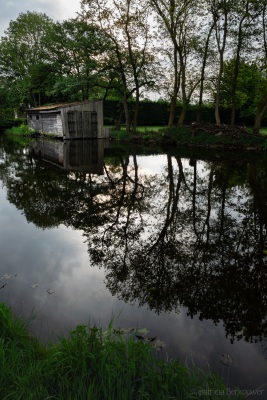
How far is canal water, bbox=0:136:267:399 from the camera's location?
10.2 feet

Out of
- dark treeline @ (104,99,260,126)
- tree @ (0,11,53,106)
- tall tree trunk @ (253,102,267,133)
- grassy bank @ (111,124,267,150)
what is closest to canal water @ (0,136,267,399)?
grassy bank @ (111,124,267,150)

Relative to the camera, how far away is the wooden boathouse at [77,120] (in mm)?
27344

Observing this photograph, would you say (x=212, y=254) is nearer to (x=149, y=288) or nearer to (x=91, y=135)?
(x=149, y=288)

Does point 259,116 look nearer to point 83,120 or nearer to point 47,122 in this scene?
point 83,120

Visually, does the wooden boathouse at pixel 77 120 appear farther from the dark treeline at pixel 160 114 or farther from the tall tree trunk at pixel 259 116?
the tall tree trunk at pixel 259 116

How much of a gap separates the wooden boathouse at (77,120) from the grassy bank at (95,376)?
26.9 meters

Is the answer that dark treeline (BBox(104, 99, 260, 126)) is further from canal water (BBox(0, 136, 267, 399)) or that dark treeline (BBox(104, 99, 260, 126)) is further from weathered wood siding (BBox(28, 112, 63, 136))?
canal water (BBox(0, 136, 267, 399))

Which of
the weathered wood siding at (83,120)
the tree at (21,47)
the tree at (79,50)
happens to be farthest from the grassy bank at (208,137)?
the tree at (21,47)

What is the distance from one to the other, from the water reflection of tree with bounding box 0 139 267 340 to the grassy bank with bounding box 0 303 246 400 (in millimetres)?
1198

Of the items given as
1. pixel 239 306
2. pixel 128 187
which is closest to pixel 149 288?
pixel 239 306

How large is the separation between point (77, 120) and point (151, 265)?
84.5 feet

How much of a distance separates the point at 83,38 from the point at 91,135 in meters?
9.66

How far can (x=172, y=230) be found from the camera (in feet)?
20.4

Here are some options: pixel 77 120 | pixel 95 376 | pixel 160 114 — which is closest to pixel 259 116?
pixel 77 120
